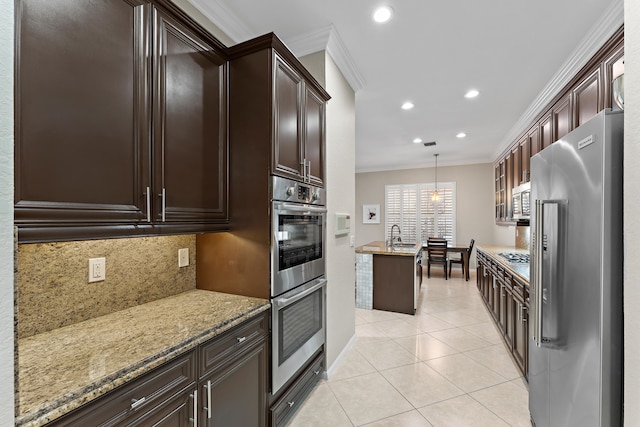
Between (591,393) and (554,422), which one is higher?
(591,393)

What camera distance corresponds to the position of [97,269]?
1364 mm

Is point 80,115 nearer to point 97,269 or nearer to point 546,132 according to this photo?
point 97,269

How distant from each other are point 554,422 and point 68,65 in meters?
2.71

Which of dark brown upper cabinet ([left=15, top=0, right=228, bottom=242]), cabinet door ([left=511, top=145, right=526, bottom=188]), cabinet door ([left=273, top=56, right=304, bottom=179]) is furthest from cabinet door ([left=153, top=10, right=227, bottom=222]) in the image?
cabinet door ([left=511, top=145, right=526, bottom=188])

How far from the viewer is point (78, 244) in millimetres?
1294

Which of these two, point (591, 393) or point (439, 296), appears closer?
point (591, 393)

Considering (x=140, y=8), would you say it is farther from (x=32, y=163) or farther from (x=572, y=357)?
(x=572, y=357)

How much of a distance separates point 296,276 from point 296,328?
0.37 meters

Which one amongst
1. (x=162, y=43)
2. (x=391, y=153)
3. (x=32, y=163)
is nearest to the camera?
(x=32, y=163)

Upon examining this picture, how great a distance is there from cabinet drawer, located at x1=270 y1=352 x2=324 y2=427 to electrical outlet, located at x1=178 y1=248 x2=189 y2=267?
1046 millimetres

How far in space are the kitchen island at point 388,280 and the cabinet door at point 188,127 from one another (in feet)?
9.81

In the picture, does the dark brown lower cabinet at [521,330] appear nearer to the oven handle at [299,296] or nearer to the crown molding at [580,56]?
the oven handle at [299,296]

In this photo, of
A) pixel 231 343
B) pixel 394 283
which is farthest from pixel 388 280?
pixel 231 343

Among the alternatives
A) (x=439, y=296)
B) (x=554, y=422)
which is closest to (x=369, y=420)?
(x=554, y=422)
